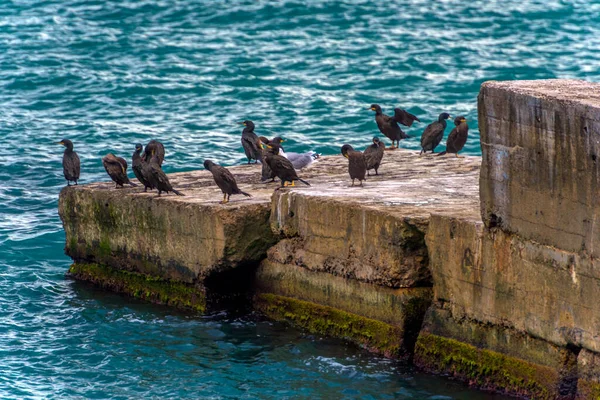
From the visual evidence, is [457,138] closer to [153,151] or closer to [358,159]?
[358,159]

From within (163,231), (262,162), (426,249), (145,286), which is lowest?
(145,286)

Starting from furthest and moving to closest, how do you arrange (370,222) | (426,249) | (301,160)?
1. (301,160)
2. (370,222)
3. (426,249)

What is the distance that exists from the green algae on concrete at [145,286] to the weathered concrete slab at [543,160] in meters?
4.23

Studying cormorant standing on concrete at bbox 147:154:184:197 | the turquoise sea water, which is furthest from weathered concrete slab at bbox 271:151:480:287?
cormorant standing on concrete at bbox 147:154:184:197

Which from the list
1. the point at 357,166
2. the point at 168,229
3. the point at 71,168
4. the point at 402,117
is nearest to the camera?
the point at 357,166

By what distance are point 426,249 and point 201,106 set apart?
17.4m

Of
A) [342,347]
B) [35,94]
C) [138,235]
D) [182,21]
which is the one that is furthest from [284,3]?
[342,347]

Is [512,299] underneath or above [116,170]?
underneath

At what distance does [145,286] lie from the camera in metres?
13.5

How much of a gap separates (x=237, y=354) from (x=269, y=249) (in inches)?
59.7

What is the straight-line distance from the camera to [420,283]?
10.9 meters

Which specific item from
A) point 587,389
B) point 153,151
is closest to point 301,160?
point 153,151

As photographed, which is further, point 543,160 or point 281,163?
point 281,163

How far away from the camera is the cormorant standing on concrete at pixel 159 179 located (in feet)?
42.9
